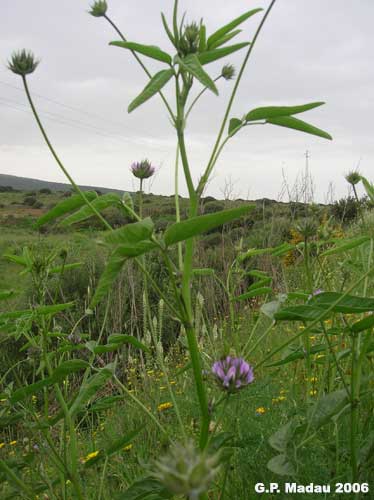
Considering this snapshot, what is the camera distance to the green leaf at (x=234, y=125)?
2.88ft

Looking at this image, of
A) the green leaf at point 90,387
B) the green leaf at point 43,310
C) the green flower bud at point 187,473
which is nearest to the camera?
the green flower bud at point 187,473

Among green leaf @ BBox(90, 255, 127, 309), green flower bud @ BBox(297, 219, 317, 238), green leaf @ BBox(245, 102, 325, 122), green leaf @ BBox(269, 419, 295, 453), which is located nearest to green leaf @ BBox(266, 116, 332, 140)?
green leaf @ BBox(245, 102, 325, 122)

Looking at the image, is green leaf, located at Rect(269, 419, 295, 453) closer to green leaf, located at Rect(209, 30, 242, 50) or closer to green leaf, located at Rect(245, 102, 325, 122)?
green leaf, located at Rect(245, 102, 325, 122)

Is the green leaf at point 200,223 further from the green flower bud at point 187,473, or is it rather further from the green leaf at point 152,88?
the green flower bud at point 187,473

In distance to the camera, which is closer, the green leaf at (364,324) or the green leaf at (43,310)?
the green leaf at (364,324)

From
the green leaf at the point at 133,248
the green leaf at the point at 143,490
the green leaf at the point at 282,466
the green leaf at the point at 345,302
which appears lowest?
the green leaf at the point at 143,490

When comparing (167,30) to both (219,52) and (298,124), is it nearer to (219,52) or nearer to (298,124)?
(219,52)

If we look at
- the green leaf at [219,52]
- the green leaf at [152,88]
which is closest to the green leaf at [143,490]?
the green leaf at [152,88]

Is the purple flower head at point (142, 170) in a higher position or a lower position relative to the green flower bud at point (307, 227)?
higher

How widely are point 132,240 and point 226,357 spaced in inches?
10.9

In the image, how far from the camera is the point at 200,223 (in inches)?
26.2

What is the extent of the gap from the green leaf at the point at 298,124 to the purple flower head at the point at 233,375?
1.37ft

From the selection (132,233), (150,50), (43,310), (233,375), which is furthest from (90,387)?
(150,50)

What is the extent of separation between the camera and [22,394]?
3.13 feet
